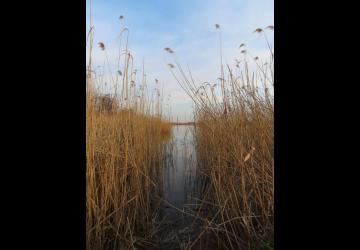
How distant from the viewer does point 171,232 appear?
1.62 meters

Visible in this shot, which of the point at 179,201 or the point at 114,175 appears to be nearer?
the point at 114,175
